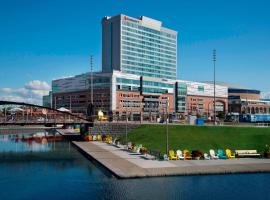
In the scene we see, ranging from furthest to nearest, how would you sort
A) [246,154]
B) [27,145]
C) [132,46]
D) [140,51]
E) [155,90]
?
[140,51] → [132,46] → [155,90] → [27,145] → [246,154]

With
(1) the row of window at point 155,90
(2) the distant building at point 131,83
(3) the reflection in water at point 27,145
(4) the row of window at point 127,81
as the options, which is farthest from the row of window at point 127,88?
(3) the reflection in water at point 27,145

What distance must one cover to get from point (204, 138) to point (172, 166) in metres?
22.4

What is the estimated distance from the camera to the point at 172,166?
3881cm

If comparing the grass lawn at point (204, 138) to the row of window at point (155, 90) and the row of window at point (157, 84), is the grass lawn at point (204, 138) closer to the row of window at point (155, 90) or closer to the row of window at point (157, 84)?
the row of window at point (155, 90)

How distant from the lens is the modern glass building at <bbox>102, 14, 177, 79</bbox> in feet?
586

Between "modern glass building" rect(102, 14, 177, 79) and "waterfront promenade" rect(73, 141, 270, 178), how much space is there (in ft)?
445

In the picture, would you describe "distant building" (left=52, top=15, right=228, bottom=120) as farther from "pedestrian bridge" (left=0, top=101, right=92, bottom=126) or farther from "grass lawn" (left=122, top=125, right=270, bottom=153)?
"grass lawn" (left=122, top=125, right=270, bottom=153)

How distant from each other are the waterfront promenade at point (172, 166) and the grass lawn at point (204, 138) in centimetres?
904

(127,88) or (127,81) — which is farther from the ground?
(127,81)

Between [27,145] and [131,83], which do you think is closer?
[27,145]

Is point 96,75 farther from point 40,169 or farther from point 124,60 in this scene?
point 40,169

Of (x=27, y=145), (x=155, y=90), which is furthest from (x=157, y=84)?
(x=27, y=145)

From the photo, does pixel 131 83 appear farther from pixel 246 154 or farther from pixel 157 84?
pixel 246 154

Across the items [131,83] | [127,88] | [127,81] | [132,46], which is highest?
[132,46]
